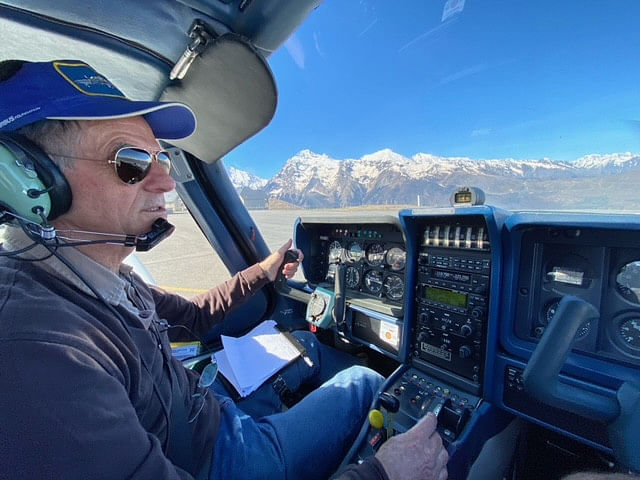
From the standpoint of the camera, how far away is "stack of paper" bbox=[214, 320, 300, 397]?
168 cm

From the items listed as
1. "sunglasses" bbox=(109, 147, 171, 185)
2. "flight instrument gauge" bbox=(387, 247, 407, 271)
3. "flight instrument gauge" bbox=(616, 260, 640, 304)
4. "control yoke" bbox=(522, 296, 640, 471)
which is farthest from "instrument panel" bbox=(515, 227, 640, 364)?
"sunglasses" bbox=(109, 147, 171, 185)

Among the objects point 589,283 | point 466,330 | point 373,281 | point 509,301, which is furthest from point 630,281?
point 373,281

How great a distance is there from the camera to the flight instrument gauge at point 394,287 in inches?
73.0

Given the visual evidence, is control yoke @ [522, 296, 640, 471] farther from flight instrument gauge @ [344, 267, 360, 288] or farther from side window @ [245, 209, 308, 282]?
side window @ [245, 209, 308, 282]

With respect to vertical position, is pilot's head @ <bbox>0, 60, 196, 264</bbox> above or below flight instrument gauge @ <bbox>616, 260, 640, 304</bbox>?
above

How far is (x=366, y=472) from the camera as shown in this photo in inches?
34.1

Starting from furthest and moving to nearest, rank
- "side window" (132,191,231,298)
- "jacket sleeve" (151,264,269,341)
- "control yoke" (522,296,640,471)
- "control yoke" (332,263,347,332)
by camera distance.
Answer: "side window" (132,191,231,298) → "control yoke" (332,263,347,332) → "jacket sleeve" (151,264,269,341) → "control yoke" (522,296,640,471)

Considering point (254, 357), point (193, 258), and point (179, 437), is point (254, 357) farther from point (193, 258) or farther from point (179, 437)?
point (193, 258)

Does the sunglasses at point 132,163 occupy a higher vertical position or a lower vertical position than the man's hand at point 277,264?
higher

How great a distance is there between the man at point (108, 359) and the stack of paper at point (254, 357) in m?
0.39

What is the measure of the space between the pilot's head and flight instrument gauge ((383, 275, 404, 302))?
54.4 inches

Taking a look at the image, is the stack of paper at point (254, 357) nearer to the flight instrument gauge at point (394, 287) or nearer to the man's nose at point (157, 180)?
the flight instrument gauge at point (394, 287)

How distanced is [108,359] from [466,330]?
1344 mm

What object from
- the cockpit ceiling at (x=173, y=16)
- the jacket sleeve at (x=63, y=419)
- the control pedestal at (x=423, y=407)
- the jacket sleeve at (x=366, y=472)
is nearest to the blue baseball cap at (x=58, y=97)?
the cockpit ceiling at (x=173, y=16)
